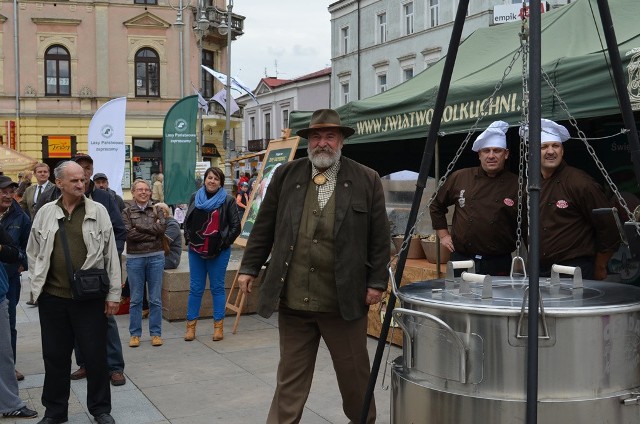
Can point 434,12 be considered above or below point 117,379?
above

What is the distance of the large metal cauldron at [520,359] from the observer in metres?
2.75

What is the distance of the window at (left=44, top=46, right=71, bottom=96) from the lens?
3375 centimetres

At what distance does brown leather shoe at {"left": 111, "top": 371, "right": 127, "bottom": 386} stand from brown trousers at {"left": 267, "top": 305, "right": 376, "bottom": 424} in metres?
2.28

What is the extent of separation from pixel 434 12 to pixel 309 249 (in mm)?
33974

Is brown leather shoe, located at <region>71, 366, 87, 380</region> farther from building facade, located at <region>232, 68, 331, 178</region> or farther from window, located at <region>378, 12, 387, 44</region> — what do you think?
building facade, located at <region>232, 68, 331, 178</region>

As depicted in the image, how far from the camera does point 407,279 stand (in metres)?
7.08

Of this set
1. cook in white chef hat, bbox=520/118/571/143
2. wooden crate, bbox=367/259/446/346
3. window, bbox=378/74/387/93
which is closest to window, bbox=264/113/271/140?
window, bbox=378/74/387/93

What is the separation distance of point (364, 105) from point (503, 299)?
4585mm

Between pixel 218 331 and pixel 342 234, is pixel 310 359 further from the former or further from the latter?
pixel 218 331

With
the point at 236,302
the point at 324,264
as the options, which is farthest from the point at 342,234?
the point at 236,302

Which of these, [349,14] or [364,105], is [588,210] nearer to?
[364,105]

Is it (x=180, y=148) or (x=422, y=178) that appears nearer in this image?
(x=422, y=178)

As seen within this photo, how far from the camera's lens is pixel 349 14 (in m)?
43.4

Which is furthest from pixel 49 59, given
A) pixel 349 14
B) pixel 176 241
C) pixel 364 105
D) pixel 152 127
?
pixel 364 105
